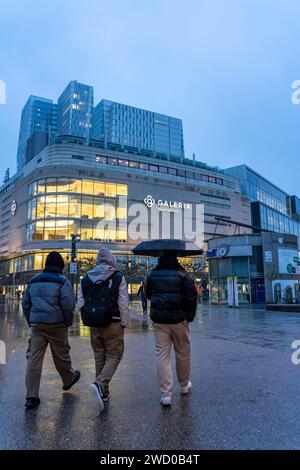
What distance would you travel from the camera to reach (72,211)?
71.5 meters

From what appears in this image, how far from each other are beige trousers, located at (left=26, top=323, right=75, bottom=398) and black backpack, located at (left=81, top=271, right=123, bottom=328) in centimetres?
47

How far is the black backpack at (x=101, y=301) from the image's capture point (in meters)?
4.59

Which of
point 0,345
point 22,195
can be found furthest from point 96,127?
point 0,345

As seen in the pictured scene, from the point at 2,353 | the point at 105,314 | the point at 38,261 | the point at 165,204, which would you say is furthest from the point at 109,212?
the point at 105,314

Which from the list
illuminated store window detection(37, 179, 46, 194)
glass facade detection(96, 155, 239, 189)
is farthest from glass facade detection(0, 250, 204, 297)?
glass facade detection(96, 155, 239, 189)

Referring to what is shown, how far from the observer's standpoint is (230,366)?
6562mm

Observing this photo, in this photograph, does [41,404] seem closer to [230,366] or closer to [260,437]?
[260,437]

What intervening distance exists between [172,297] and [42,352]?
5.92 feet

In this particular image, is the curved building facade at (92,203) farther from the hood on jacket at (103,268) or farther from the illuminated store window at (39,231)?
the hood on jacket at (103,268)

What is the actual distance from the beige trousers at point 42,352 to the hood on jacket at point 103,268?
788 millimetres

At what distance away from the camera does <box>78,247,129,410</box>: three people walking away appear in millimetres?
4574

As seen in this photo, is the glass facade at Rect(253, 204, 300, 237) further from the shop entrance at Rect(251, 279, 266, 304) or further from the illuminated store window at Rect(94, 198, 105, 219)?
the shop entrance at Rect(251, 279, 266, 304)

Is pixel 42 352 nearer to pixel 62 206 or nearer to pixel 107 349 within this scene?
pixel 107 349

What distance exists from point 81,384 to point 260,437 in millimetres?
2886
